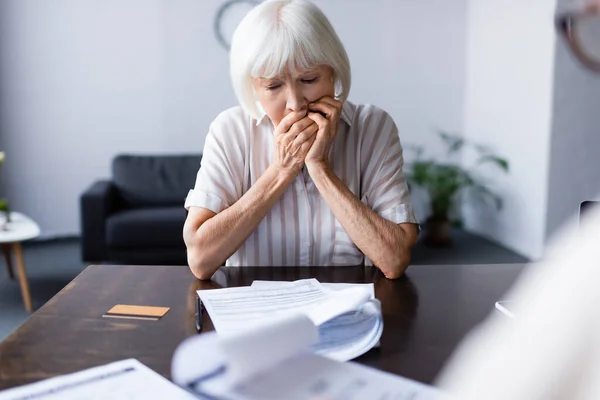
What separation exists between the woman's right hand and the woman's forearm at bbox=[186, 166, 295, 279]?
2cm

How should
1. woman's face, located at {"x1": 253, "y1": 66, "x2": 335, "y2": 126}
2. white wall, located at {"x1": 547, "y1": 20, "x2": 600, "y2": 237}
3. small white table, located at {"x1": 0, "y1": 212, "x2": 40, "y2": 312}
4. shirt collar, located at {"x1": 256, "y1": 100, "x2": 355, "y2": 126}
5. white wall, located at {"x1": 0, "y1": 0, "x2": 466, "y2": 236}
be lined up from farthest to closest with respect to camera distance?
white wall, located at {"x1": 0, "y1": 0, "x2": 466, "y2": 236}
white wall, located at {"x1": 547, "y1": 20, "x2": 600, "y2": 237}
small white table, located at {"x1": 0, "y1": 212, "x2": 40, "y2": 312}
shirt collar, located at {"x1": 256, "y1": 100, "x2": 355, "y2": 126}
woman's face, located at {"x1": 253, "y1": 66, "x2": 335, "y2": 126}

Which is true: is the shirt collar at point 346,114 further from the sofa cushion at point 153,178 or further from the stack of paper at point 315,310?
the sofa cushion at point 153,178

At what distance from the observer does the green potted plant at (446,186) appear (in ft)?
15.6

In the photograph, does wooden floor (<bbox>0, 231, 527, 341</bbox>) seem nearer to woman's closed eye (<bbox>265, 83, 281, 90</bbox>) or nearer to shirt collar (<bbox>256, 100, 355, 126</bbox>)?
shirt collar (<bbox>256, 100, 355, 126</bbox>)

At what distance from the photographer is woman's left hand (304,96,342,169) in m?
1.51

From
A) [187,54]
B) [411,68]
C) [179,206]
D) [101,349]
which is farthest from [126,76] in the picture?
[101,349]

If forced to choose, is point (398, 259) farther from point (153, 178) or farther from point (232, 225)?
point (153, 178)

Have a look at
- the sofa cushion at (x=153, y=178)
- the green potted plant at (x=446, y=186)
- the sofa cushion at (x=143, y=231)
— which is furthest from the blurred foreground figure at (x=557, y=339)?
the green potted plant at (x=446, y=186)

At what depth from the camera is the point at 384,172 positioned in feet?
5.13

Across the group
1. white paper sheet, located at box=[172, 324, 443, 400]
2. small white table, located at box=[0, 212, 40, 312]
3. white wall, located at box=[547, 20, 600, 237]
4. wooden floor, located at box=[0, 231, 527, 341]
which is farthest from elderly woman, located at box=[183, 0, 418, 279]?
white wall, located at box=[547, 20, 600, 237]

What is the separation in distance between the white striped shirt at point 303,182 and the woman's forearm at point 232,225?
9 centimetres

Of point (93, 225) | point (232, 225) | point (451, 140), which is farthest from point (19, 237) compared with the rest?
point (451, 140)

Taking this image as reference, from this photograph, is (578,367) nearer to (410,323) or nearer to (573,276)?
(573,276)

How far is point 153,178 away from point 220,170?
3055mm
